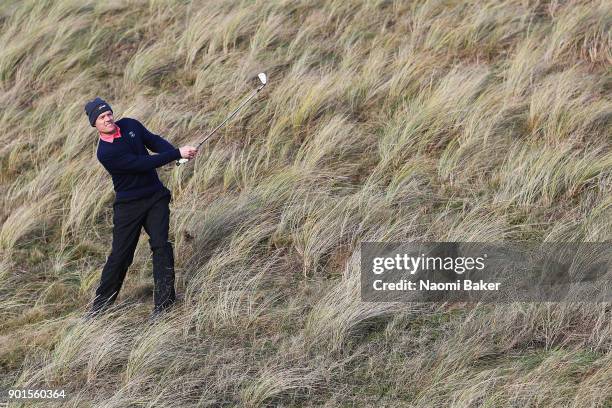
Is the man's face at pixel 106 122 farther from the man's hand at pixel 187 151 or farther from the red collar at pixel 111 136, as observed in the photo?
the man's hand at pixel 187 151

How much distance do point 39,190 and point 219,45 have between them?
3186 millimetres

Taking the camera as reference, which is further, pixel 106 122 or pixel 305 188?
pixel 305 188

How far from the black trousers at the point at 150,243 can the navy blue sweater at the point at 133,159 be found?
0.09m

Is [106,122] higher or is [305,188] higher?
[106,122]

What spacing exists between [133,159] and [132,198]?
0.35m

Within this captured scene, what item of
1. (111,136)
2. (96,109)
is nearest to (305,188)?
(111,136)

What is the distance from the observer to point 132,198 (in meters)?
7.96

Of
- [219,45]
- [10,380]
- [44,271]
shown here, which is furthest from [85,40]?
[10,380]

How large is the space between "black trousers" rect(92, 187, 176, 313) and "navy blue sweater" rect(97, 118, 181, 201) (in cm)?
9
